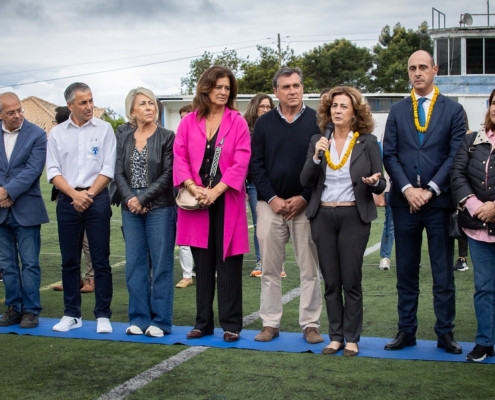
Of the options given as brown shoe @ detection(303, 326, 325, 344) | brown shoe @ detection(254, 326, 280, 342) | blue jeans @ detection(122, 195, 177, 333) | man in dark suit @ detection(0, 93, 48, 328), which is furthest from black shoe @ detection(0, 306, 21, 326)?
brown shoe @ detection(303, 326, 325, 344)

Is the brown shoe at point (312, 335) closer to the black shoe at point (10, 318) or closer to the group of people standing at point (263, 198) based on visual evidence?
the group of people standing at point (263, 198)

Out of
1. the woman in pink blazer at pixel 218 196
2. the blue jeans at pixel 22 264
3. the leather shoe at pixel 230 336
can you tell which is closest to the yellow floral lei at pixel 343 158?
the woman in pink blazer at pixel 218 196

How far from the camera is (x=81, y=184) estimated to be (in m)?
6.86

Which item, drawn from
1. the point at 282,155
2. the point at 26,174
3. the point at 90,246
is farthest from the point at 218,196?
the point at 26,174

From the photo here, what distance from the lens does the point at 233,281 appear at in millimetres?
6523

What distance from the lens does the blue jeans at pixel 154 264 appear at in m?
6.68

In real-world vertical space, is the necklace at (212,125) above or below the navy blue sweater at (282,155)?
above

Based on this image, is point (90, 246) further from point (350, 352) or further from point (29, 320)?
point (350, 352)

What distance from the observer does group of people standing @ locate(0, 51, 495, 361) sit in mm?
5871

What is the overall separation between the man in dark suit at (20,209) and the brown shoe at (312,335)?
2616mm

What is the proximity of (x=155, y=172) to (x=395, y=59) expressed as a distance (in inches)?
2166

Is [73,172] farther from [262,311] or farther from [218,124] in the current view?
[262,311]

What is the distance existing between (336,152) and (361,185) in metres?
0.35

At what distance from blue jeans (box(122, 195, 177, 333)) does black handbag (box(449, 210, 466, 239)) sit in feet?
8.08
